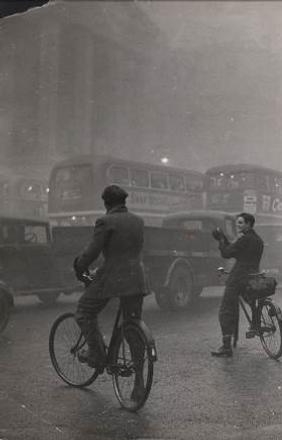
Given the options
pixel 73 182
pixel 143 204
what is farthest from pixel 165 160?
pixel 73 182

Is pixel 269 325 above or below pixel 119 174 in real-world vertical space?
below

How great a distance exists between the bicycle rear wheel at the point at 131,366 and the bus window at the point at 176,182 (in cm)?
1171

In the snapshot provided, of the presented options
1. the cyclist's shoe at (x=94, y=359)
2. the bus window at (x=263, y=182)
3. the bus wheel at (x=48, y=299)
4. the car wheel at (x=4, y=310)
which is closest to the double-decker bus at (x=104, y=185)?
the bus window at (x=263, y=182)

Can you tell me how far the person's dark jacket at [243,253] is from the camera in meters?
5.89

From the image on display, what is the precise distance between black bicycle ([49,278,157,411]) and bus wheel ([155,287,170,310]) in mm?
4908

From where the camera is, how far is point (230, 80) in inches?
582

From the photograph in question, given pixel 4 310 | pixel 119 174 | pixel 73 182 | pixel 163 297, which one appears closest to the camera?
pixel 4 310

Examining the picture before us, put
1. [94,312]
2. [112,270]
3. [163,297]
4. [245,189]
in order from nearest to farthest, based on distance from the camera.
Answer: [112,270] < [94,312] < [163,297] < [245,189]

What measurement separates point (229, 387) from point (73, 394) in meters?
1.25

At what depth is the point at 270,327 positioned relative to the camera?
5.77 metres

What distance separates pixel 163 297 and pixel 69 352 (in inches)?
200

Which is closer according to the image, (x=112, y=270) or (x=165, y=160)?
(x=112, y=270)

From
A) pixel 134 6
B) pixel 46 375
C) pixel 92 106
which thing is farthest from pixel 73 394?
pixel 92 106

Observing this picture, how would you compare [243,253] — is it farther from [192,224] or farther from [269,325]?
[192,224]
